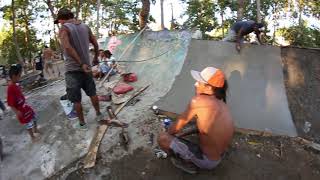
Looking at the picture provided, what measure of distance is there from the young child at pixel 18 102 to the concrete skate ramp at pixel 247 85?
1.88 metres

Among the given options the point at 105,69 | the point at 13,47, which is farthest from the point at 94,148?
the point at 13,47

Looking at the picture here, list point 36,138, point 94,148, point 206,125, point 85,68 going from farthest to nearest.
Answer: point 36,138 → point 85,68 → point 94,148 → point 206,125

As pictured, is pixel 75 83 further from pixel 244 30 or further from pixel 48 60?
pixel 48 60

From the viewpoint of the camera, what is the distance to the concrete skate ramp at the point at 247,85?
530 centimetres

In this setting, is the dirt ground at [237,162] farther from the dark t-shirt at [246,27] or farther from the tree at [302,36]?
the tree at [302,36]

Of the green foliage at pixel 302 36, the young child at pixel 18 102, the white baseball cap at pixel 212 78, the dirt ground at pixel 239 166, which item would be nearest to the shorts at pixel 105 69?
the young child at pixel 18 102

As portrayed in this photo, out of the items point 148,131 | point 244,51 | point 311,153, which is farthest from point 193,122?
point 244,51

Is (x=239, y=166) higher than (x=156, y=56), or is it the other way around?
(x=156, y=56)

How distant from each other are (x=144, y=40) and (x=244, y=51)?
2.69m

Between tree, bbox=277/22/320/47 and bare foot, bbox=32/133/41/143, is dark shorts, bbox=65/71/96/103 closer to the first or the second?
bare foot, bbox=32/133/41/143

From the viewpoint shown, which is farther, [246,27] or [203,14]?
[203,14]

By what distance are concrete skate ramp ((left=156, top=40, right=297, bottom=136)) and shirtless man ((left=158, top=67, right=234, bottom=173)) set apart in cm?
148

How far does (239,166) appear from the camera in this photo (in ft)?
14.6

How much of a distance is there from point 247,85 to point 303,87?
0.88 m
